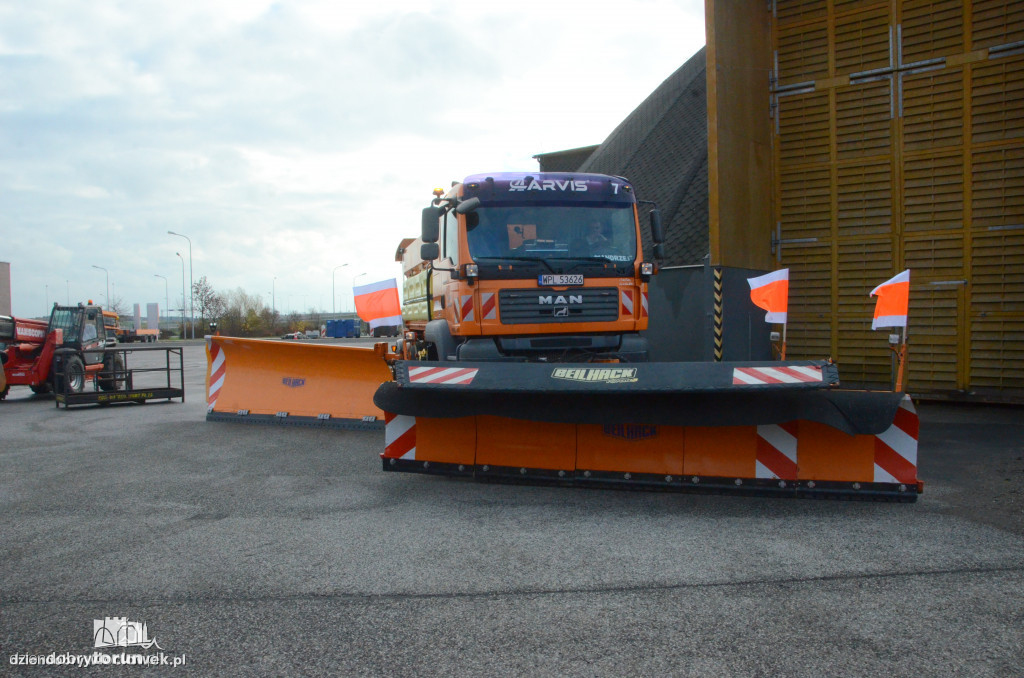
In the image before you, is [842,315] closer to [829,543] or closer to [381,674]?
[829,543]

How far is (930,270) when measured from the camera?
12.3 meters

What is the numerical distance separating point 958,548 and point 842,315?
9470mm

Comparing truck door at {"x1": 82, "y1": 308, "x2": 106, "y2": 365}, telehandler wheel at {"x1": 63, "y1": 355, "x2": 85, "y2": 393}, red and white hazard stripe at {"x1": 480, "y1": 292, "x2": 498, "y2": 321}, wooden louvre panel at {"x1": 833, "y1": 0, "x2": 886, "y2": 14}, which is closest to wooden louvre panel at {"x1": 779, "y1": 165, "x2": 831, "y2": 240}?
wooden louvre panel at {"x1": 833, "y1": 0, "x2": 886, "y2": 14}

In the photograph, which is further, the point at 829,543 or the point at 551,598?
the point at 829,543

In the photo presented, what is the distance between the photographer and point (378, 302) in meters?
10.4

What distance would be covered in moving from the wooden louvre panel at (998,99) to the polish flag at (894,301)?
26.0ft

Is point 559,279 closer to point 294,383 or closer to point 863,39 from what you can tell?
point 294,383

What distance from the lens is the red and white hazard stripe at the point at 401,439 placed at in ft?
20.7

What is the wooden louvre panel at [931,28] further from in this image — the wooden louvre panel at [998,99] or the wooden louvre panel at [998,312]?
the wooden louvre panel at [998,312]

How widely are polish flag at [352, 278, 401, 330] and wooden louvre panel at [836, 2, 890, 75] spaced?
919 cm

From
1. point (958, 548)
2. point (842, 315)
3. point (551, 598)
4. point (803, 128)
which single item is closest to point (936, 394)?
point (842, 315)

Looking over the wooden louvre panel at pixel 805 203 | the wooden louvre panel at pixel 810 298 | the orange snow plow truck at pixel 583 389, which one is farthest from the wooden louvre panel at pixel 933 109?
the orange snow plow truck at pixel 583 389

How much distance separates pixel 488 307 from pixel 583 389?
244 cm

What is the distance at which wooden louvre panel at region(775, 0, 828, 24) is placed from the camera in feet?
43.2
